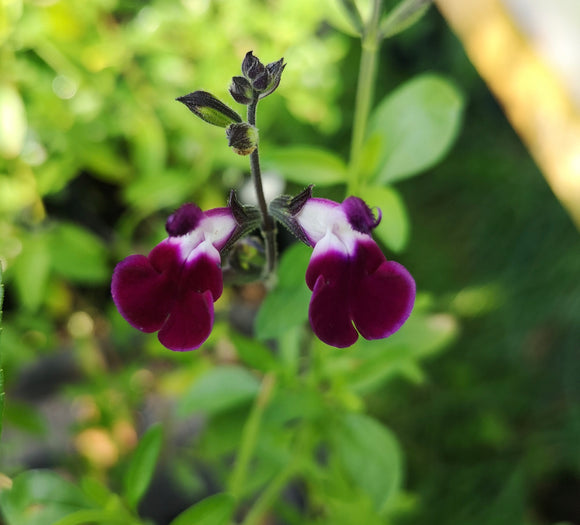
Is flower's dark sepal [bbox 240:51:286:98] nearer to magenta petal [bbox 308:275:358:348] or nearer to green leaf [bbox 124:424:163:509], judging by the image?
magenta petal [bbox 308:275:358:348]

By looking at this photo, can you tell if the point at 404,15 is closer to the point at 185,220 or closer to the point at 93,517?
the point at 185,220

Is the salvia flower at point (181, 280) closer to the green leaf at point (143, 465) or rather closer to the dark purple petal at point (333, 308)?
the dark purple petal at point (333, 308)

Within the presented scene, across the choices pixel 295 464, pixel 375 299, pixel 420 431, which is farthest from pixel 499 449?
pixel 375 299

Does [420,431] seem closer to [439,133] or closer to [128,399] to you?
[128,399]

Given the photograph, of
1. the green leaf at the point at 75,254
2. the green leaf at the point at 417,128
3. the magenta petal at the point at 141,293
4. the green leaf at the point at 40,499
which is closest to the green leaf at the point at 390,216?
the green leaf at the point at 417,128

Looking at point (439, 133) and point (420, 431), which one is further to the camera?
point (420, 431)

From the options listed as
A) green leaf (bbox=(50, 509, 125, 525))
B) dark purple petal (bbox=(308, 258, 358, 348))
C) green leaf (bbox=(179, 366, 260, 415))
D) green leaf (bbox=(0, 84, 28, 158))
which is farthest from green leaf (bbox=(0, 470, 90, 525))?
green leaf (bbox=(0, 84, 28, 158))
